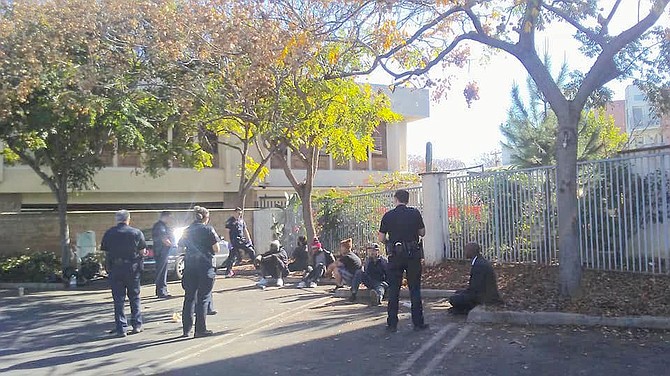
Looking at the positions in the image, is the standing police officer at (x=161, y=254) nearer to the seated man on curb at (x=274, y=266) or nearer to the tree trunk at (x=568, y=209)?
the seated man on curb at (x=274, y=266)

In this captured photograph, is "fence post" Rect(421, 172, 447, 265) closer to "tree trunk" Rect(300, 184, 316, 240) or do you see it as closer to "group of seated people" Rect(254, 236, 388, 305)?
"group of seated people" Rect(254, 236, 388, 305)

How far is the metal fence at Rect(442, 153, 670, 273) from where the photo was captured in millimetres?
9609

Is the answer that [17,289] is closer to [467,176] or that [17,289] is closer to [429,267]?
[429,267]

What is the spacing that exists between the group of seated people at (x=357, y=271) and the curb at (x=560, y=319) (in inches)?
11.3

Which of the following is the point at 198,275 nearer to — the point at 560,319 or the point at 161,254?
the point at 560,319

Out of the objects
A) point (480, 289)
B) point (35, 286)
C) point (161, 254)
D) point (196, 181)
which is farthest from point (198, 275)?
point (196, 181)

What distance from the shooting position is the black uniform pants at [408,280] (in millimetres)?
7879

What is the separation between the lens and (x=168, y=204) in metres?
28.1

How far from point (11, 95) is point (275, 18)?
5.54 meters

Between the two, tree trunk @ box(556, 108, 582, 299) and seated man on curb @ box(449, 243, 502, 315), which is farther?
tree trunk @ box(556, 108, 582, 299)

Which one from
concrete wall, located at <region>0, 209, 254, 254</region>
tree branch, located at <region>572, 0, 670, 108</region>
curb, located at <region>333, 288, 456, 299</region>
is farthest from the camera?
concrete wall, located at <region>0, 209, 254, 254</region>

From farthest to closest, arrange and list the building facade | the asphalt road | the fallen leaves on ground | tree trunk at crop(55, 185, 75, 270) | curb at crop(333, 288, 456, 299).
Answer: the building facade, tree trunk at crop(55, 185, 75, 270), curb at crop(333, 288, 456, 299), the fallen leaves on ground, the asphalt road

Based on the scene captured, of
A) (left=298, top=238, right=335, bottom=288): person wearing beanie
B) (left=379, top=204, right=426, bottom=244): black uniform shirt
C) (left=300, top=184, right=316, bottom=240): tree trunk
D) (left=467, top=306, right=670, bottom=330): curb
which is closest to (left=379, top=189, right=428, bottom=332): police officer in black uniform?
(left=379, top=204, right=426, bottom=244): black uniform shirt

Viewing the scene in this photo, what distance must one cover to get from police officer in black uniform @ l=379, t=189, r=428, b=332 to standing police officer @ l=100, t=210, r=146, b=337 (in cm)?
334
